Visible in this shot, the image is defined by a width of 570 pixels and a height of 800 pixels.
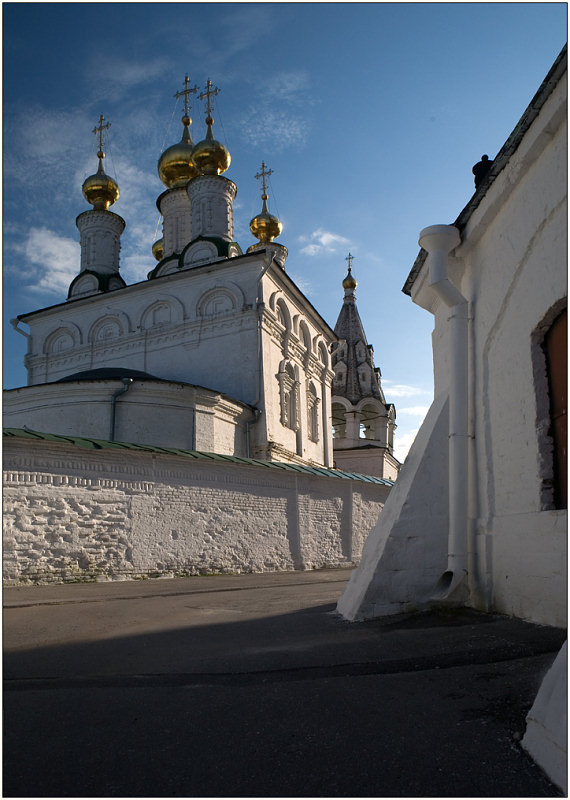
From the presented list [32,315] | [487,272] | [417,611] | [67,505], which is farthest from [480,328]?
[32,315]

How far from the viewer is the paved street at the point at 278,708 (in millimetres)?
1891

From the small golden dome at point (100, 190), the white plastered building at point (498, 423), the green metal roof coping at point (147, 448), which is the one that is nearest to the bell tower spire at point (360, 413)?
the small golden dome at point (100, 190)

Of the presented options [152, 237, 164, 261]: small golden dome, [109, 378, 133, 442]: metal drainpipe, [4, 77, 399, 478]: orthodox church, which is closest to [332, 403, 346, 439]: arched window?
[4, 77, 399, 478]: orthodox church

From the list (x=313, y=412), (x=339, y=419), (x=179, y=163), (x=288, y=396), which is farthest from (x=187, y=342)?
(x=339, y=419)

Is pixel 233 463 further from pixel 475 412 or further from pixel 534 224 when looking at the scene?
pixel 534 224

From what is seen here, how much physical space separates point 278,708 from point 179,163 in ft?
80.5

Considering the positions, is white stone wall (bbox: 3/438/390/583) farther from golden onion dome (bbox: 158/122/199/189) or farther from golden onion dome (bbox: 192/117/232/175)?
golden onion dome (bbox: 158/122/199/189)

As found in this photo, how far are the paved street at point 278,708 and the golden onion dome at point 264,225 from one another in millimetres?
24243

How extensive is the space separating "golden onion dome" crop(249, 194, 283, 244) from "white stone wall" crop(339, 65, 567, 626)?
74.8ft

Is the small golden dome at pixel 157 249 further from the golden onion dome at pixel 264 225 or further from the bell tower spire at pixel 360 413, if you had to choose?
the bell tower spire at pixel 360 413

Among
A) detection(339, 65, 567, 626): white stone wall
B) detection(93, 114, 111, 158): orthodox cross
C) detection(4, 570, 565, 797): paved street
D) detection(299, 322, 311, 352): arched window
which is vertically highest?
detection(93, 114, 111, 158): orthodox cross

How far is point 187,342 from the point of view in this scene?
774 inches

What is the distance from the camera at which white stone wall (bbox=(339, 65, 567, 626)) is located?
152 inches

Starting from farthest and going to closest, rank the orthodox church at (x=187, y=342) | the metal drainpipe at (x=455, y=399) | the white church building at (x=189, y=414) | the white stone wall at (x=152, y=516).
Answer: the orthodox church at (x=187, y=342)
the white church building at (x=189, y=414)
the white stone wall at (x=152, y=516)
the metal drainpipe at (x=455, y=399)
